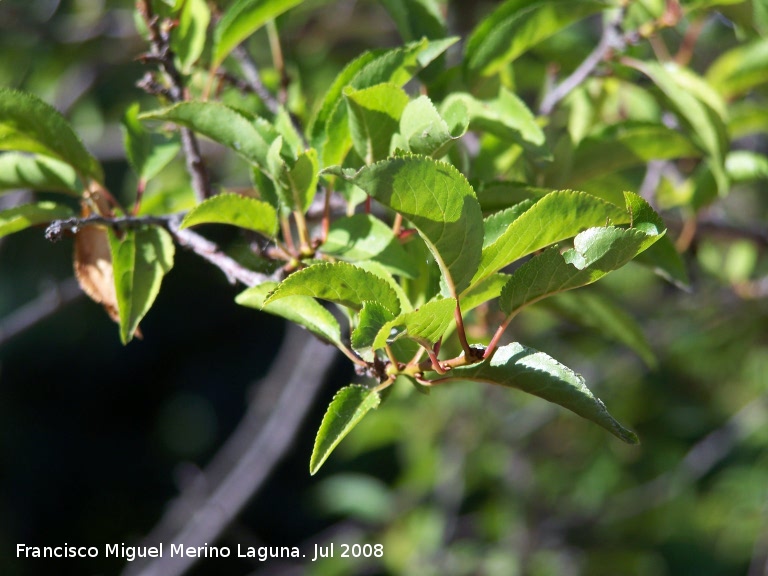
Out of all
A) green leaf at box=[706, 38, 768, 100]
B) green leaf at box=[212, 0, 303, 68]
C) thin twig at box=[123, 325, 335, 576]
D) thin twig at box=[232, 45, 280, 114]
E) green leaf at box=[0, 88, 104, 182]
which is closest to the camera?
green leaf at box=[0, 88, 104, 182]

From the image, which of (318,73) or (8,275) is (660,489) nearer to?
(318,73)

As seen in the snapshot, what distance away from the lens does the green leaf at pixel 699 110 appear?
1112mm

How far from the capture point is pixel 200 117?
33.6 inches

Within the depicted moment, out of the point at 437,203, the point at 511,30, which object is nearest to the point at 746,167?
the point at 511,30

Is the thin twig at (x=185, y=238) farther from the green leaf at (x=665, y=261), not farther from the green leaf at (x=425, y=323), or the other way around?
the green leaf at (x=665, y=261)

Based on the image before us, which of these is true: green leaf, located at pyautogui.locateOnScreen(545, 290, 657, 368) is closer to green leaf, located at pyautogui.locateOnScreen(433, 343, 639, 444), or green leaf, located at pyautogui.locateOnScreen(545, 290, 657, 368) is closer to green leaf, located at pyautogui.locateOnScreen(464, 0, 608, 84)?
green leaf, located at pyautogui.locateOnScreen(464, 0, 608, 84)

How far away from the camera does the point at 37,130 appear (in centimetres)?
93

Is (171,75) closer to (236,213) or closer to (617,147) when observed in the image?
(236,213)

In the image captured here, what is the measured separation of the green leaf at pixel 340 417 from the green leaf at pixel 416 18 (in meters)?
0.58

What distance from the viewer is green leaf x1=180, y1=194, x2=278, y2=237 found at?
84 cm

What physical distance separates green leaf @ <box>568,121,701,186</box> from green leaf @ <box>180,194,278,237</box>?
1.50 feet

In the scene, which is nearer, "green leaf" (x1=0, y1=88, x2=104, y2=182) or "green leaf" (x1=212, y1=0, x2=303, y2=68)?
"green leaf" (x1=0, y1=88, x2=104, y2=182)

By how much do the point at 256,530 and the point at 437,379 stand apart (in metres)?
5.38

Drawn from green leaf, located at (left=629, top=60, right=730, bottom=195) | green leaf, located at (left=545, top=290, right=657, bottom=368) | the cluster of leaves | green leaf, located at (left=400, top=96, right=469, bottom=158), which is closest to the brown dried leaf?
the cluster of leaves
